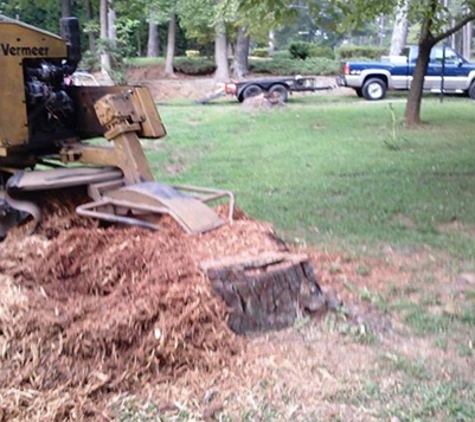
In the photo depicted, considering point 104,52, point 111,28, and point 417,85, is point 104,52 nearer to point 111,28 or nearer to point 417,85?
point 111,28

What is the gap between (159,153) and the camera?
11977 millimetres

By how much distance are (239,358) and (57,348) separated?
0.92m

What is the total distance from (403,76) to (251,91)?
5.51 metres

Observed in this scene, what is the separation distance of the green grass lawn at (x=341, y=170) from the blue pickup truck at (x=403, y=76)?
580cm

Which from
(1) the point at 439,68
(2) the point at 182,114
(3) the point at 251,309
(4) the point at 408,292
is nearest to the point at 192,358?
(3) the point at 251,309

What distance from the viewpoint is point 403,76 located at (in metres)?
24.6

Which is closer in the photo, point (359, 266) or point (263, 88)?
point (359, 266)

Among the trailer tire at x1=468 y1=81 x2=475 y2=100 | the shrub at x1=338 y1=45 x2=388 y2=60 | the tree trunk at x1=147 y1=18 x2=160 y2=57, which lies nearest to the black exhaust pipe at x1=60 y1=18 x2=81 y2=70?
the trailer tire at x1=468 y1=81 x2=475 y2=100

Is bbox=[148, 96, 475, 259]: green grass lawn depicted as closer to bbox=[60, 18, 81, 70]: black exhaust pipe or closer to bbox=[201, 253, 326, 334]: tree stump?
bbox=[201, 253, 326, 334]: tree stump

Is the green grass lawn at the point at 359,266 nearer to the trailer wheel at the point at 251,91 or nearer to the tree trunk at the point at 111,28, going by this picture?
the trailer wheel at the point at 251,91

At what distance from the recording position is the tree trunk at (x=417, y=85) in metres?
15.4

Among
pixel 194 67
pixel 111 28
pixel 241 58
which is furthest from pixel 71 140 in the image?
pixel 194 67

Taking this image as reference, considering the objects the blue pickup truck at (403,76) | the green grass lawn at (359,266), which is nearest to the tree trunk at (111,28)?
the blue pickup truck at (403,76)

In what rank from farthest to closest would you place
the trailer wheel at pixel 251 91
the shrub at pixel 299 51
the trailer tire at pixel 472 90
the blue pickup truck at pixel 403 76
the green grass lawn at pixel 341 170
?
1. the shrub at pixel 299 51
2. the trailer tire at pixel 472 90
3. the blue pickup truck at pixel 403 76
4. the trailer wheel at pixel 251 91
5. the green grass lawn at pixel 341 170
